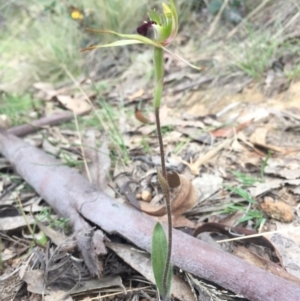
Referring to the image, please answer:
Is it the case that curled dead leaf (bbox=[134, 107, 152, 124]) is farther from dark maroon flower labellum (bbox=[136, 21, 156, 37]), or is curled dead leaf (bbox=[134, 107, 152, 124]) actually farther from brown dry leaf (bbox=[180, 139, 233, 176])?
dark maroon flower labellum (bbox=[136, 21, 156, 37])

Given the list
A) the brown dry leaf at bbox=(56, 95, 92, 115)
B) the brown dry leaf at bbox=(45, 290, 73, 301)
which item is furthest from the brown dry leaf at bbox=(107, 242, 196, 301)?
the brown dry leaf at bbox=(56, 95, 92, 115)

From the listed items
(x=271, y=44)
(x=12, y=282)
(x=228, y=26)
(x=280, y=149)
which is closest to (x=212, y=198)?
(x=280, y=149)

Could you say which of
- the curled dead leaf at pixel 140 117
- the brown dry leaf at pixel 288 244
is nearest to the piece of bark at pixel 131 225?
the brown dry leaf at pixel 288 244

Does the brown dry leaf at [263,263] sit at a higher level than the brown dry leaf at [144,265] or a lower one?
lower

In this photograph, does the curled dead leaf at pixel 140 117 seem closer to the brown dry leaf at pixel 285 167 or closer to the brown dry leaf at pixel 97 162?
the brown dry leaf at pixel 97 162

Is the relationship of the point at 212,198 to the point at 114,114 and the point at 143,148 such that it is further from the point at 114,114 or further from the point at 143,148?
the point at 114,114

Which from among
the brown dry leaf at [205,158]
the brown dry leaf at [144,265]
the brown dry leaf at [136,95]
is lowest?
the brown dry leaf at [136,95]
